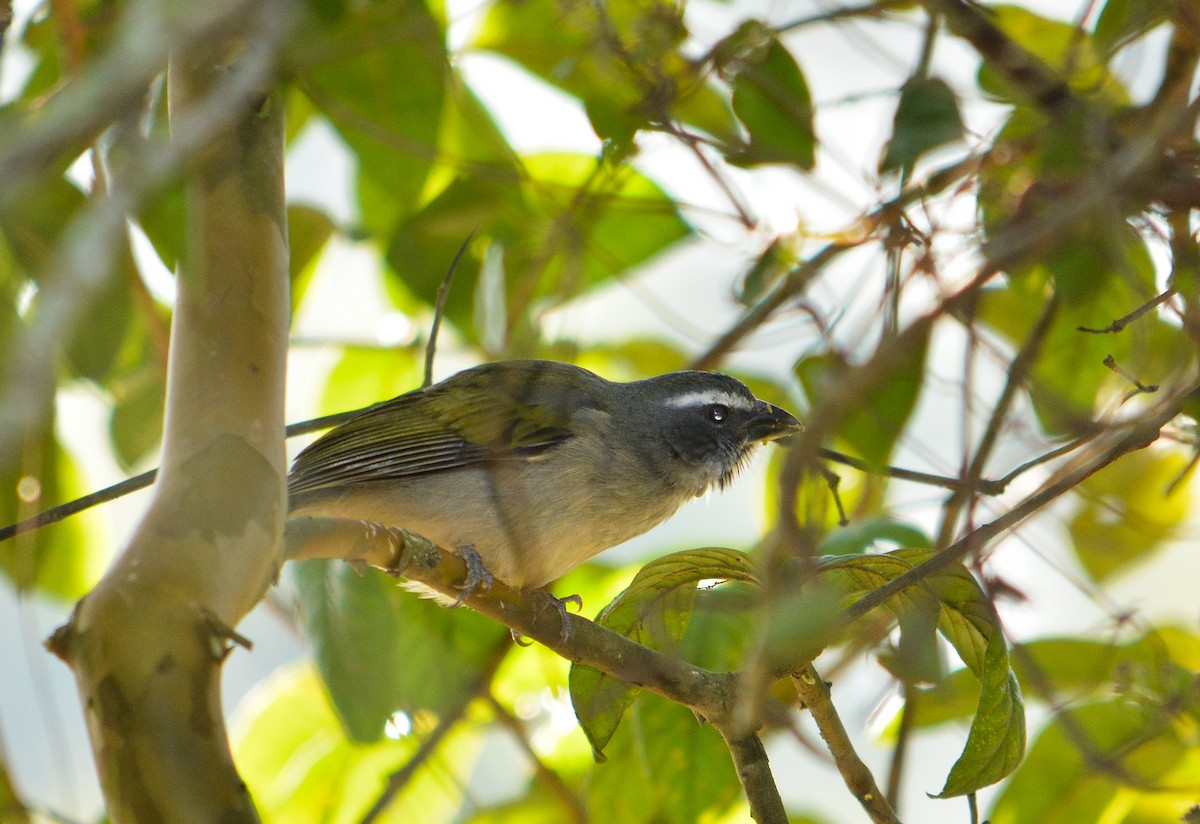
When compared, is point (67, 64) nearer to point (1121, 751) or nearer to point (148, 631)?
point (148, 631)

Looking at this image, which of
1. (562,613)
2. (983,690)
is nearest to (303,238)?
(562,613)

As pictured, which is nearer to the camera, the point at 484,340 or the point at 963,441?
the point at 963,441

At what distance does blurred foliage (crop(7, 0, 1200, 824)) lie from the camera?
2.86m

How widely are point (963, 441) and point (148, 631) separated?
7.43ft

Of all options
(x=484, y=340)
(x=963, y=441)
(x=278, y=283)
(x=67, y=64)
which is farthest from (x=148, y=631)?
(x=484, y=340)

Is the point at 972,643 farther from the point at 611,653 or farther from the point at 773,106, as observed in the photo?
the point at 773,106

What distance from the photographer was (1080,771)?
3541mm

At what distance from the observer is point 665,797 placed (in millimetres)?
3207

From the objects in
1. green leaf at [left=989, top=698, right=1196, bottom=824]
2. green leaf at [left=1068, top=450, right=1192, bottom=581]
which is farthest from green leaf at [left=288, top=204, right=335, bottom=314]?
green leaf at [left=1068, top=450, right=1192, bottom=581]

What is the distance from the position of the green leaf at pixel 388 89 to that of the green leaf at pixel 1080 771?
2.73m

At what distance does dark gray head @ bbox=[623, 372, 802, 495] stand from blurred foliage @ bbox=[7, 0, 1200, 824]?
0.52 feet

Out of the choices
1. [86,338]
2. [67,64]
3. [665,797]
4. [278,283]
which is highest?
[67,64]

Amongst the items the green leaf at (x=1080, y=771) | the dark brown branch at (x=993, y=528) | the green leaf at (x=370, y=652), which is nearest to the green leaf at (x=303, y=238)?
the green leaf at (x=370, y=652)

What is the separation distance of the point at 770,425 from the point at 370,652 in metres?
2.04
